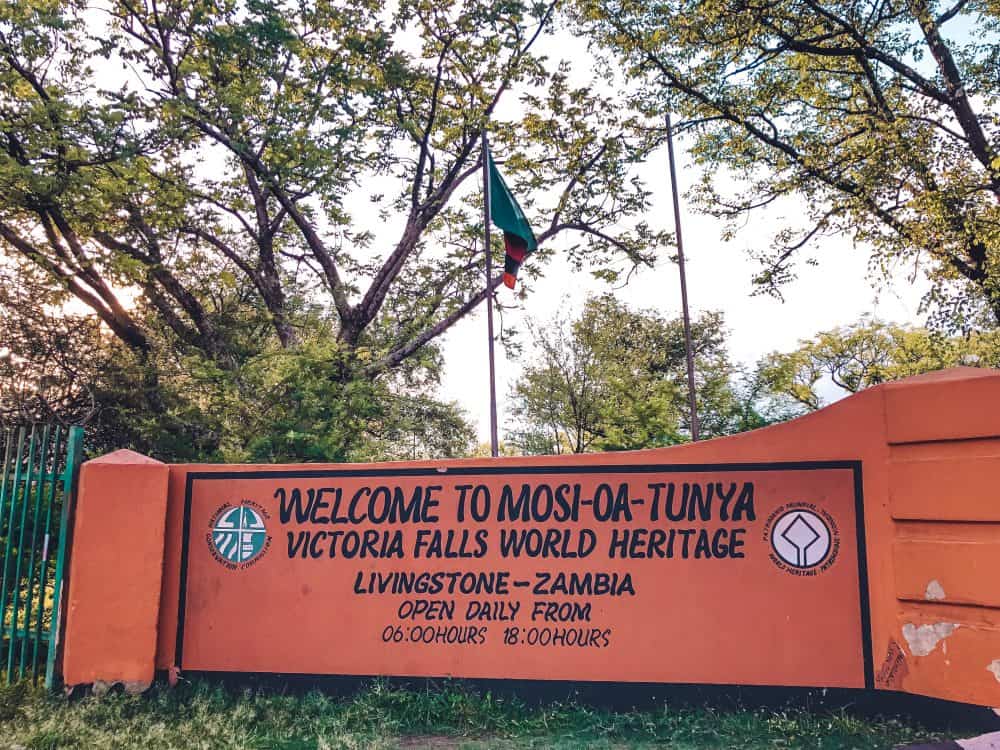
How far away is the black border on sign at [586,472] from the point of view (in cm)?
528

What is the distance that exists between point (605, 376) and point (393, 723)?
48.9ft

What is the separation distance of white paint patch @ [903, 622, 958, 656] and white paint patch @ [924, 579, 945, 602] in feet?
0.54

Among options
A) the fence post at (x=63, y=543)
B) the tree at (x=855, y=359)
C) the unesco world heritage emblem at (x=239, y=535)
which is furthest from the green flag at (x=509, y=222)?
the tree at (x=855, y=359)

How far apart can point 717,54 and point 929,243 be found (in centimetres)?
547

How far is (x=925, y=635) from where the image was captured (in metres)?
5.00

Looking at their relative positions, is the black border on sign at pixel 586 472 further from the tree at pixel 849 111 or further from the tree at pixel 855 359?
the tree at pixel 855 359

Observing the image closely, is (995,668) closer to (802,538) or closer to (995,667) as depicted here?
(995,667)

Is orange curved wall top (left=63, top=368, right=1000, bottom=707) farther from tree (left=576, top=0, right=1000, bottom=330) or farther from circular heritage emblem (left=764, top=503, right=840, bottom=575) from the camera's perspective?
tree (left=576, top=0, right=1000, bottom=330)

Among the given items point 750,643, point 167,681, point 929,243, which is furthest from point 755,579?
point 929,243

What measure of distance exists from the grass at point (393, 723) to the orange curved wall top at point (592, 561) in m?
0.23

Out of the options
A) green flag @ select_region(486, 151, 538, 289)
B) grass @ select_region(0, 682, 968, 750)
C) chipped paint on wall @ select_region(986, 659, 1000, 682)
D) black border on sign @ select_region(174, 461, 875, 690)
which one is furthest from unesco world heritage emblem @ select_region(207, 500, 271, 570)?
chipped paint on wall @ select_region(986, 659, 1000, 682)

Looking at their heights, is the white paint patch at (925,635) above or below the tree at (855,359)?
below

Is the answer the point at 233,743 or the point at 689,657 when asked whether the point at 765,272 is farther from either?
the point at 233,743

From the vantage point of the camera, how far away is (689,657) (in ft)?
18.0
